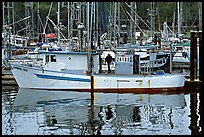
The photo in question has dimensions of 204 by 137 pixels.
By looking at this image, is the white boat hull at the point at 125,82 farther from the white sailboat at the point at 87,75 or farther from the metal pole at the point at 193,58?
the metal pole at the point at 193,58

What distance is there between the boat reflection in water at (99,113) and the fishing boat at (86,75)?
79 centimetres

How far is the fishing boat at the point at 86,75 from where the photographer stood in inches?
1147

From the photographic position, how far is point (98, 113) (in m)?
21.5

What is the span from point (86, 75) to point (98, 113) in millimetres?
7987

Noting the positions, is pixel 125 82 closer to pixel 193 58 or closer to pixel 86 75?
pixel 86 75

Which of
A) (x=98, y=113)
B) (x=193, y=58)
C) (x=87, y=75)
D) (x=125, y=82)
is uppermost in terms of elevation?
(x=193, y=58)

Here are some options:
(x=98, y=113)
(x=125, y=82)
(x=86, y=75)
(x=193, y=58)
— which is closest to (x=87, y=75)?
(x=86, y=75)

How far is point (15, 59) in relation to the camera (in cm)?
3894

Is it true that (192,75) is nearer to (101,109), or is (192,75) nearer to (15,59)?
(101,109)

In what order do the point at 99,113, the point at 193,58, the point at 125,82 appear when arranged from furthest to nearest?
1. the point at 193,58
2. the point at 125,82
3. the point at 99,113

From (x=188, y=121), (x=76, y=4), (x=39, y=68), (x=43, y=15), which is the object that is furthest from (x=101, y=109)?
(x=43, y=15)

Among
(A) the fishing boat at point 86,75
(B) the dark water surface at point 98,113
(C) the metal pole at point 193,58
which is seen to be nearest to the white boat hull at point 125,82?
(A) the fishing boat at point 86,75

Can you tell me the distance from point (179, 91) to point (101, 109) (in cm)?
838

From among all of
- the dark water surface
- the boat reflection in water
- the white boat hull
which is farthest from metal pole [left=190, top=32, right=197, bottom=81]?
the boat reflection in water
